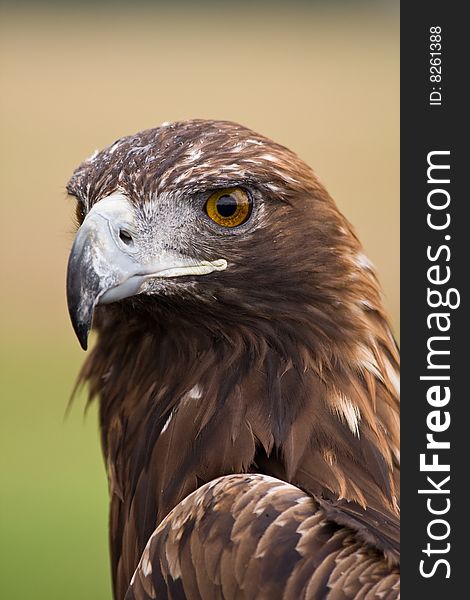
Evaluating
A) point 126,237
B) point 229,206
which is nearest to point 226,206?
point 229,206

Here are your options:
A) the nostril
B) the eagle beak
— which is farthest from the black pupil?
the nostril

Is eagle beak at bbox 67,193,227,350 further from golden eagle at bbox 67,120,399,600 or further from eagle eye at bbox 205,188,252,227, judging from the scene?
eagle eye at bbox 205,188,252,227

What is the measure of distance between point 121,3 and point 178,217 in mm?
21161

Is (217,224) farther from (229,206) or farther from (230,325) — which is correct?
(230,325)

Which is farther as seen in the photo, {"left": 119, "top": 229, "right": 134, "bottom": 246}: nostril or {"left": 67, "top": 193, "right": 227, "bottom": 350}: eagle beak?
{"left": 119, "top": 229, "right": 134, "bottom": 246}: nostril

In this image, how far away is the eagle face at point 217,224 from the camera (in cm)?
306

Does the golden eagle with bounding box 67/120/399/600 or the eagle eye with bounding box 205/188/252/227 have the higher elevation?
the eagle eye with bounding box 205/188/252/227

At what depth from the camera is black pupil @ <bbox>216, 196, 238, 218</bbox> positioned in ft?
10.1

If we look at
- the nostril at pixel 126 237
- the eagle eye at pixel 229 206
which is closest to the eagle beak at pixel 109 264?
the nostril at pixel 126 237

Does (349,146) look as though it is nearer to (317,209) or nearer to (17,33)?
(17,33)

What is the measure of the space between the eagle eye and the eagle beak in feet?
0.36

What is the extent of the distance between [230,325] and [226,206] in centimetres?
33

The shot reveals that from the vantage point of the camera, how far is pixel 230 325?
10.5 feet

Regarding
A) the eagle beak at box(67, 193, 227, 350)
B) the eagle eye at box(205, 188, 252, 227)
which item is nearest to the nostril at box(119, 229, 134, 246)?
the eagle beak at box(67, 193, 227, 350)
